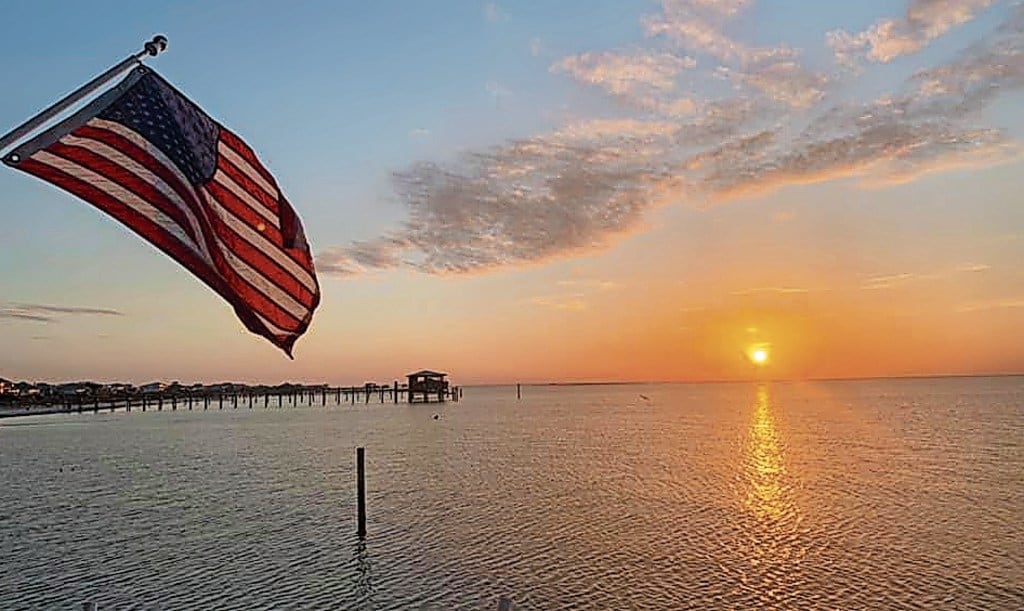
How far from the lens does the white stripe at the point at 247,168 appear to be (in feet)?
27.7

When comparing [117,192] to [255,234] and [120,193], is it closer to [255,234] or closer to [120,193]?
[120,193]

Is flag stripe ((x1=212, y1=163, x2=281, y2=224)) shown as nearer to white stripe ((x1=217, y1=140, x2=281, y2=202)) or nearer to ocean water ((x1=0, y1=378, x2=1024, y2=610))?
white stripe ((x1=217, y1=140, x2=281, y2=202))

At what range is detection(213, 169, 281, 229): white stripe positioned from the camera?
8.34 meters

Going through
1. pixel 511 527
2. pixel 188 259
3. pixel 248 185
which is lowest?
pixel 511 527

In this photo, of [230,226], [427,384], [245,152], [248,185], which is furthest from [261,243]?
[427,384]

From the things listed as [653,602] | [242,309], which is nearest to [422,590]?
→ [653,602]

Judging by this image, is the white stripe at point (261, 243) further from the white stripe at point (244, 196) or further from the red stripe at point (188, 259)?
the red stripe at point (188, 259)

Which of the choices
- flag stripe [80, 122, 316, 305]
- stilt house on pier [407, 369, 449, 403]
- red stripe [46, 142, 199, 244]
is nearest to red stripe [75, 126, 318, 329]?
flag stripe [80, 122, 316, 305]

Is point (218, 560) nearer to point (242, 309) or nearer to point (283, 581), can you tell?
point (283, 581)

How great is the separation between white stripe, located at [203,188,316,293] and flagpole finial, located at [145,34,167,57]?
1.29 m

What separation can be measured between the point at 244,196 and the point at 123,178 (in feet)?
4.69

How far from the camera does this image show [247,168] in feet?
28.6

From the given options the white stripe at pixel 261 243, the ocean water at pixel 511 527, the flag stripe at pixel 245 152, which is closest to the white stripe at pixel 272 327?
the white stripe at pixel 261 243

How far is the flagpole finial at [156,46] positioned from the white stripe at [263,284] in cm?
128
